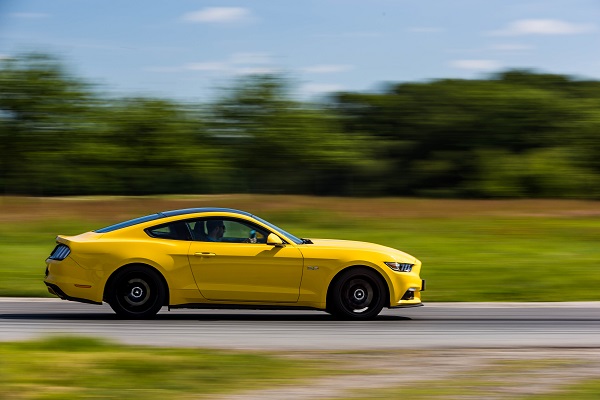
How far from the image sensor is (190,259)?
10.9m

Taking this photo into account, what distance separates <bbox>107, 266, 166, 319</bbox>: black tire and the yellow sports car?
1cm

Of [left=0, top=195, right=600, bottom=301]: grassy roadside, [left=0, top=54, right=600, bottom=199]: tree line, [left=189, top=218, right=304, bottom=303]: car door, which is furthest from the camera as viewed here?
[left=0, top=54, right=600, bottom=199]: tree line

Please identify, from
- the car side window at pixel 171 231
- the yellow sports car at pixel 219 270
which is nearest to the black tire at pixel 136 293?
the yellow sports car at pixel 219 270

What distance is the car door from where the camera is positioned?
10938mm

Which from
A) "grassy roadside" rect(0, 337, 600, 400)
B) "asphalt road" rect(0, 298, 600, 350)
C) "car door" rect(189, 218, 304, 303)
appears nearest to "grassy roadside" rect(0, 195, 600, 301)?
"asphalt road" rect(0, 298, 600, 350)

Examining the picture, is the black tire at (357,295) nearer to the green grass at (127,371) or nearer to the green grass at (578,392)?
the green grass at (127,371)

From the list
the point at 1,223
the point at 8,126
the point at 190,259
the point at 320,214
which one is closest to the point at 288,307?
the point at 190,259

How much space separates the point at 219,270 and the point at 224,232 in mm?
500

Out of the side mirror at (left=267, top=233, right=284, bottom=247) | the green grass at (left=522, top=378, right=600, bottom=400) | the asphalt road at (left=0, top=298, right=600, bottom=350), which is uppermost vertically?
the side mirror at (left=267, top=233, right=284, bottom=247)

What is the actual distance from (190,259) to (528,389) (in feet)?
16.4

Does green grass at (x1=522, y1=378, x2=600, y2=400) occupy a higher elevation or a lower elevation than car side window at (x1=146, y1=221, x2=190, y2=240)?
lower

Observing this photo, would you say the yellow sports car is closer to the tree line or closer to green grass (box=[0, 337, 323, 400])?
green grass (box=[0, 337, 323, 400])

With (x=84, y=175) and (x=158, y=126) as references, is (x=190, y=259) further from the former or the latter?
(x=158, y=126)

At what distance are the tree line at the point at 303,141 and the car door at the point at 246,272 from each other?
34214 millimetres
